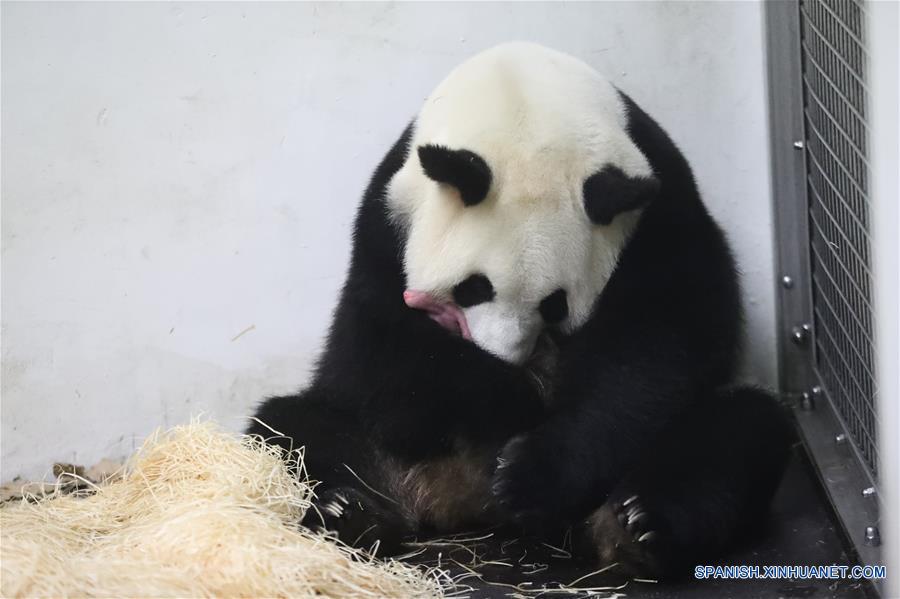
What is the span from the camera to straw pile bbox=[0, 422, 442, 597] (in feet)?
10.7

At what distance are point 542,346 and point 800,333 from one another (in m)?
1.47

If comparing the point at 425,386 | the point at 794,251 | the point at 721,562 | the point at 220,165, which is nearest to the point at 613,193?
the point at 425,386

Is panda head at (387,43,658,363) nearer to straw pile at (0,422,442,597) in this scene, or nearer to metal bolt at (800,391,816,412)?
straw pile at (0,422,442,597)

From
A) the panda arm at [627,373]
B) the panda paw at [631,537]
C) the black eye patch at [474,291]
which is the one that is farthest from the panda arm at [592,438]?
the black eye patch at [474,291]

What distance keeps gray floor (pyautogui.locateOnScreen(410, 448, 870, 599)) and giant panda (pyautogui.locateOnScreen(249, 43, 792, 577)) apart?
3.5 inches

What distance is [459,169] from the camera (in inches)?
149

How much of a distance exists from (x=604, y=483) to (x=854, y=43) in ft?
5.63

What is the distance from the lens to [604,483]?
3.92m

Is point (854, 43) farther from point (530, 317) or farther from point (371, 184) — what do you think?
point (371, 184)

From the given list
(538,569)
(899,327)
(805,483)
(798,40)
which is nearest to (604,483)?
(538,569)

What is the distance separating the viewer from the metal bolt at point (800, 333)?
502 cm

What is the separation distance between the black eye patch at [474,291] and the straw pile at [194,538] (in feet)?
2.82

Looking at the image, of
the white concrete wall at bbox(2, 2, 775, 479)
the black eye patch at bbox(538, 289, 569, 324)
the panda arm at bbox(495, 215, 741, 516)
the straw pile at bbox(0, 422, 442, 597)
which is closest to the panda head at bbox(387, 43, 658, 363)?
the black eye patch at bbox(538, 289, 569, 324)

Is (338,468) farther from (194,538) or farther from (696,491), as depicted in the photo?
(696,491)
